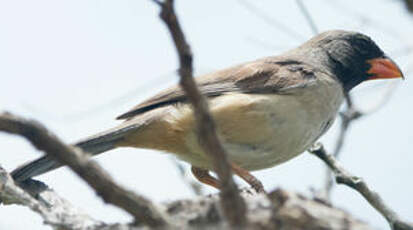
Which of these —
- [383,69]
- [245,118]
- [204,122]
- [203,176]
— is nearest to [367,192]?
[245,118]

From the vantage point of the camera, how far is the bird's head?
6.94 m

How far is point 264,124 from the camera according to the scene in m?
5.47

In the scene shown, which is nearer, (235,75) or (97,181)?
(97,181)

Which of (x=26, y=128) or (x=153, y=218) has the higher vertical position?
(x=26, y=128)

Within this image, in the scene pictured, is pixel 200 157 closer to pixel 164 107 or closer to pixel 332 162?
pixel 164 107

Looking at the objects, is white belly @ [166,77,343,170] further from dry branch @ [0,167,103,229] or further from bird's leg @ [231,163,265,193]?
dry branch @ [0,167,103,229]

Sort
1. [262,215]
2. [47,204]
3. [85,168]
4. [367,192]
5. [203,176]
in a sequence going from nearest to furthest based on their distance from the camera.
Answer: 1. [85,168]
2. [262,215]
3. [47,204]
4. [367,192]
5. [203,176]

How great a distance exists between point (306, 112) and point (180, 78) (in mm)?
3696

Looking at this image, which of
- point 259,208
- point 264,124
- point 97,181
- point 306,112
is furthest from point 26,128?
point 306,112

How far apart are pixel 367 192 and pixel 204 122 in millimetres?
2470

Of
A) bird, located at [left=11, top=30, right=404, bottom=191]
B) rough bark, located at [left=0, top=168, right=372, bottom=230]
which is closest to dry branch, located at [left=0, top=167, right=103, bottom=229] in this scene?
rough bark, located at [left=0, top=168, right=372, bottom=230]

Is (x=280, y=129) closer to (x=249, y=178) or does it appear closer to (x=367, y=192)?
(x=249, y=178)

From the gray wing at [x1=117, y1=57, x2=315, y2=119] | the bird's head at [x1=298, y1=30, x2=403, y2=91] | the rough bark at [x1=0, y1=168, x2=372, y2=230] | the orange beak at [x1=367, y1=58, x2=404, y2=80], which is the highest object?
the rough bark at [x1=0, y1=168, x2=372, y2=230]

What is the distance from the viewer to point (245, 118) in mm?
5445
